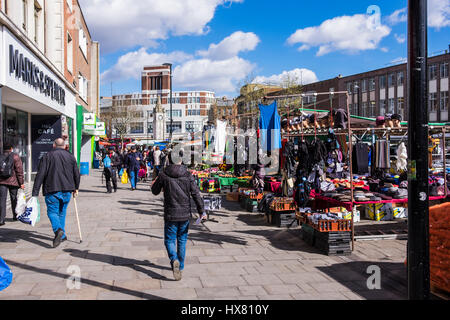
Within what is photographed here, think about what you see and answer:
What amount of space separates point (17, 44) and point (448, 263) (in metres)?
11.8

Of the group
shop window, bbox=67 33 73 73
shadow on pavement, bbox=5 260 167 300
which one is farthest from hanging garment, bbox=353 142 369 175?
shop window, bbox=67 33 73 73

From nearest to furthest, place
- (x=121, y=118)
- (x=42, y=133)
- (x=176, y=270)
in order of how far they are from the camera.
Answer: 1. (x=176, y=270)
2. (x=42, y=133)
3. (x=121, y=118)

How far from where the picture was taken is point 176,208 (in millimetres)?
5574

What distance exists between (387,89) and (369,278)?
178ft

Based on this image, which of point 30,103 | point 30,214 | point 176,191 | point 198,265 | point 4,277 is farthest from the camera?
point 30,103

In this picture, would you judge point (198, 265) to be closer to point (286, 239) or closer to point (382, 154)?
point (286, 239)

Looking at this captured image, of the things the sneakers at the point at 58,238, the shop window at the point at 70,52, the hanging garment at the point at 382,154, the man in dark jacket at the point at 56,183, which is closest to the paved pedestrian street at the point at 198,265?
the sneakers at the point at 58,238

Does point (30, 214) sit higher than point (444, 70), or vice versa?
point (444, 70)

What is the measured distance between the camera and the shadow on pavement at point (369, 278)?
5.05 metres

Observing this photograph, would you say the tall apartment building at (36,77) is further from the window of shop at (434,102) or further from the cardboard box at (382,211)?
the window of shop at (434,102)

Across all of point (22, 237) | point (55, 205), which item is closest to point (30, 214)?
point (55, 205)

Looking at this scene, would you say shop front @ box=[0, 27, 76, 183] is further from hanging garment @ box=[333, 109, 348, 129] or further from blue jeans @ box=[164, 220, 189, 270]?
hanging garment @ box=[333, 109, 348, 129]

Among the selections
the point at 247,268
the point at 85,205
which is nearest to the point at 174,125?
the point at 85,205
